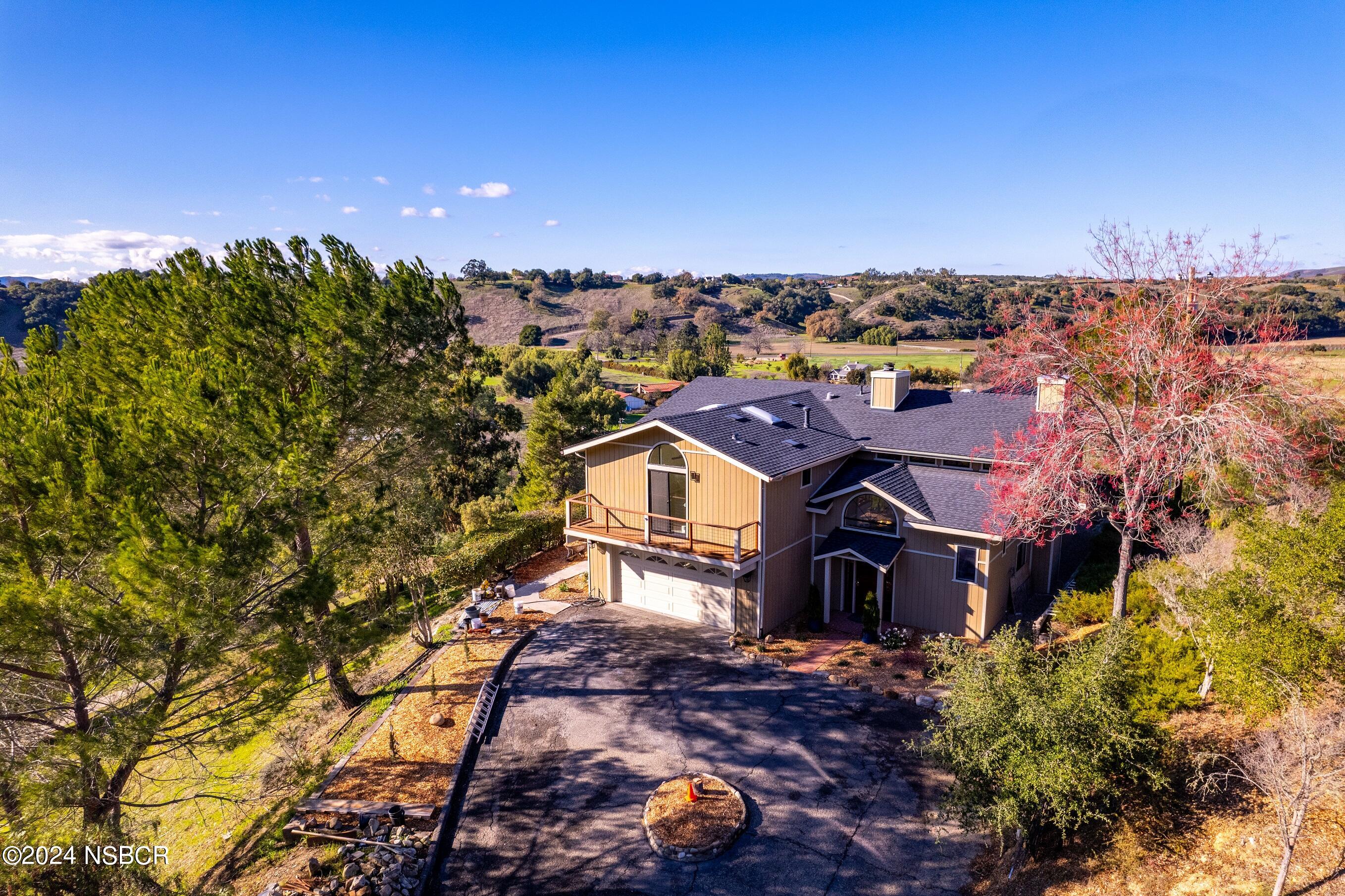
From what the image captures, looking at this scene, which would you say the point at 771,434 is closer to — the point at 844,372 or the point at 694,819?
the point at 694,819

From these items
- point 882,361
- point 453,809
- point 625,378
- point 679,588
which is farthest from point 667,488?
point 882,361

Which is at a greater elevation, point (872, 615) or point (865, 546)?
point (865, 546)

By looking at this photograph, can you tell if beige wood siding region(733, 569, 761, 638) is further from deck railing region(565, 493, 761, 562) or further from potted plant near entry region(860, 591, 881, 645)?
potted plant near entry region(860, 591, 881, 645)

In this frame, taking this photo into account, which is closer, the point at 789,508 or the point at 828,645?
the point at 828,645

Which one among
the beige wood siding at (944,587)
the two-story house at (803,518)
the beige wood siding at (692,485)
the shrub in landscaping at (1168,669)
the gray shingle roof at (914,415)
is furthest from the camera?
the gray shingle roof at (914,415)

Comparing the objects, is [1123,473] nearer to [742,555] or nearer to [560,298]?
[742,555]

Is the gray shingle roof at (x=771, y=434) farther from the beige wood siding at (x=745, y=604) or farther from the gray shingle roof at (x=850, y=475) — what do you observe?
the beige wood siding at (x=745, y=604)

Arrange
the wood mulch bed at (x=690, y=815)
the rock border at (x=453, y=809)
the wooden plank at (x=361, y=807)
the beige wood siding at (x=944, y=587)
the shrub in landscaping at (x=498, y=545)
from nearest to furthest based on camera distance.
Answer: the rock border at (x=453, y=809)
the wood mulch bed at (x=690, y=815)
the wooden plank at (x=361, y=807)
the beige wood siding at (x=944, y=587)
the shrub in landscaping at (x=498, y=545)

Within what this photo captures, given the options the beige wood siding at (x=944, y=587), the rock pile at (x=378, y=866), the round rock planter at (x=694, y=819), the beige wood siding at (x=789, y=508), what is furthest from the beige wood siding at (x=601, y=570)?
the rock pile at (x=378, y=866)
